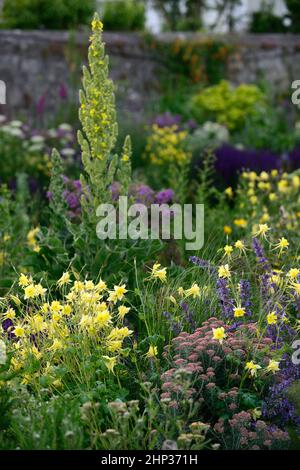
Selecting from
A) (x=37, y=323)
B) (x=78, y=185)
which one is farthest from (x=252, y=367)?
(x=78, y=185)

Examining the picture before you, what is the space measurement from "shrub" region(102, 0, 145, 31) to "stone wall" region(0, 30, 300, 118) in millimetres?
1459

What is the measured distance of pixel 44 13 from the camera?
1394 cm

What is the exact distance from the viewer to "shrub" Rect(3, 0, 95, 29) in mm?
13781

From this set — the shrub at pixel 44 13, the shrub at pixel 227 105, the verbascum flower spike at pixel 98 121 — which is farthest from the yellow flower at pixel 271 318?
the shrub at pixel 44 13

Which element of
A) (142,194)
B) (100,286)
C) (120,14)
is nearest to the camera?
(100,286)

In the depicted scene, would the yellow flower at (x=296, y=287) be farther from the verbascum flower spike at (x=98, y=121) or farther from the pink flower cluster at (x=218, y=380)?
the verbascum flower spike at (x=98, y=121)

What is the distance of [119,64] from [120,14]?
1.98m

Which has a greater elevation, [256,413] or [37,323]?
[37,323]

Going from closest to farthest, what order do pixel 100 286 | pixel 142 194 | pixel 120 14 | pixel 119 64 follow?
pixel 100 286
pixel 142 194
pixel 119 64
pixel 120 14

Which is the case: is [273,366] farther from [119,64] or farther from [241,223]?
[119,64]

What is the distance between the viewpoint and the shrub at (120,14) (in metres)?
14.4

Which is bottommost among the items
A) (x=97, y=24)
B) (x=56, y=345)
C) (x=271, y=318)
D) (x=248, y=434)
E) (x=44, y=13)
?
(x=248, y=434)

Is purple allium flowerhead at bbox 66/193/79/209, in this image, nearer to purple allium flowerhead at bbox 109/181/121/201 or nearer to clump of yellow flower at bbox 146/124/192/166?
purple allium flowerhead at bbox 109/181/121/201

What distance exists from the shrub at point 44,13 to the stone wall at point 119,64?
152 centimetres
